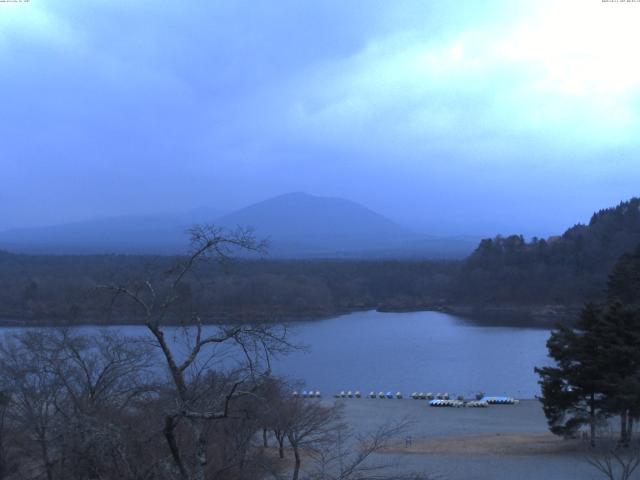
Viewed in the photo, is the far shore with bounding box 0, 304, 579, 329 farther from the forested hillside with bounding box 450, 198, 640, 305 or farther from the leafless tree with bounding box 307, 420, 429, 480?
the leafless tree with bounding box 307, 420, 429, 480

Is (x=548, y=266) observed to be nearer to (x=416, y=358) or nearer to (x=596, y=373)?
(x=416, y=358)

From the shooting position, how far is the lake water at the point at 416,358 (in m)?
19.4

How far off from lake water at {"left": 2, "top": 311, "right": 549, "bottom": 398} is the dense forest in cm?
522

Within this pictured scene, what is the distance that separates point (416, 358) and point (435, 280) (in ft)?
89.4

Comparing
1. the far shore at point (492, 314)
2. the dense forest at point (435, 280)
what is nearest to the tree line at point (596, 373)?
the dense forest at point (435, 280)

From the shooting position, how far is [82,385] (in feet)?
21.3

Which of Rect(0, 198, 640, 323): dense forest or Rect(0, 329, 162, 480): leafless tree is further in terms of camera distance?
Rect(0, 198, 640, 323): dense forest

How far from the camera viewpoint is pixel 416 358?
78.0 ft

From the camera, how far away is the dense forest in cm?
3547

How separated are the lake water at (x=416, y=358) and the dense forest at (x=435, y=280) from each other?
5.22m

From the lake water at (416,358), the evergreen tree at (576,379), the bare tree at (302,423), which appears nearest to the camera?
the bare tree at (302,423)

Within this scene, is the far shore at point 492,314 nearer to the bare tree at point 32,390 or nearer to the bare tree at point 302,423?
the bare tree at point 302,423

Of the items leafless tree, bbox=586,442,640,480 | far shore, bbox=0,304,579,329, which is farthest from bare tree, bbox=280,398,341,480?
far shore, bbox=0,304,579,329

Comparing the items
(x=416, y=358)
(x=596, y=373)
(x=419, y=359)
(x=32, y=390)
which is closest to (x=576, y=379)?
(x=596, y=373)
